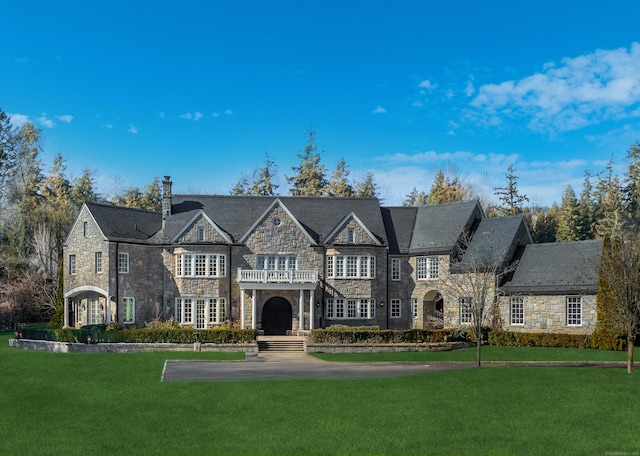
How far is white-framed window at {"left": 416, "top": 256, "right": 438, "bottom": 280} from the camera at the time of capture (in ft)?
154

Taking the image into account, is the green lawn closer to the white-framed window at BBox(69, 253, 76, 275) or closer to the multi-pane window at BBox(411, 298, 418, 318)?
the multi-pane window at BBox(411, 298, 418, 318)

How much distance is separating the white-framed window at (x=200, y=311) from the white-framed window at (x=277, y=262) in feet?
11.2

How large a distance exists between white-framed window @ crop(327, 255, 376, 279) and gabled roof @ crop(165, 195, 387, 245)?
157 centimetres

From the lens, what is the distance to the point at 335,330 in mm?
39688

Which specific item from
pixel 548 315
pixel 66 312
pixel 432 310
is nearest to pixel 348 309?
pixel 432 310

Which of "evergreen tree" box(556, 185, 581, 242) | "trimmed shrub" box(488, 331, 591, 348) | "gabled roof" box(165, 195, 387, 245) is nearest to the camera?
"trimmed shrub" box(488, 331, 591, 348)

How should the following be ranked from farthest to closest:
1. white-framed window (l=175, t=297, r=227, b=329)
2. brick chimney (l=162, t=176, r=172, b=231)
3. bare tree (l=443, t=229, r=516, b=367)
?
brick chimney (l=162, t=176, r=172, b=231), white-framed window (l=175, t=297, r=227, b=329), bare tree (l=443, t=229, r=516, b=367)

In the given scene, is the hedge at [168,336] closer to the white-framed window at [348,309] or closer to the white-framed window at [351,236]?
the white-framed window at [348,309]

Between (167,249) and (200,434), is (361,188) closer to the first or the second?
(167,249)

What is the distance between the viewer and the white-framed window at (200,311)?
45562mm

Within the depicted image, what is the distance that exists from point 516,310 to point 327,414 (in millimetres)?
26418

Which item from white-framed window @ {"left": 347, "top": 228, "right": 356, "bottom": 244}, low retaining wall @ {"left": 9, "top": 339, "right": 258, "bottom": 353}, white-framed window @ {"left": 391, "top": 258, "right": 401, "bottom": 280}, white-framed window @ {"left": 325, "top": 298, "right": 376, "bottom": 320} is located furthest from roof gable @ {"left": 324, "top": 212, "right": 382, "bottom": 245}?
low retaining wall @ {"left": 9, "top": 339, "right": 258, "bottom": 353}

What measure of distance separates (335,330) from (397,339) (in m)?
Answer: 3.50

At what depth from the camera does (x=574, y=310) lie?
40750 mm
